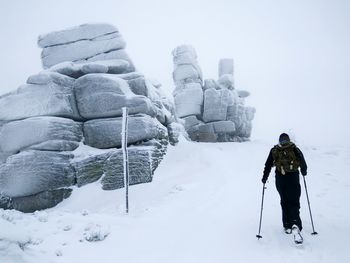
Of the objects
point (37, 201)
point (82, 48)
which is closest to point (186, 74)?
point (82, 48)

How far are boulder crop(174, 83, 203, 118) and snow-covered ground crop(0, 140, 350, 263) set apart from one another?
89.8ft

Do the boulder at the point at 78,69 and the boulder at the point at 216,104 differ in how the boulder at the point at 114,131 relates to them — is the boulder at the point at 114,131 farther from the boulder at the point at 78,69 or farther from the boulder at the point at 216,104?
the boulder at the point at 216,104

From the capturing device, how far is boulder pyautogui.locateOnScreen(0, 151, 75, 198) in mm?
16938

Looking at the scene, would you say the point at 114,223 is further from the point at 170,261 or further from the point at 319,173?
the point at 319,173

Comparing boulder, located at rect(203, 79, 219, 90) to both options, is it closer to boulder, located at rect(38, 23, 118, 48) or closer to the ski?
boulder, located at rect(38, 23, 118, 48)

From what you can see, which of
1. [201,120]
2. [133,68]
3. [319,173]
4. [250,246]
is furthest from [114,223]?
[201,120]

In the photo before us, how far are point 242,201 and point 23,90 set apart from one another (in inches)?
606

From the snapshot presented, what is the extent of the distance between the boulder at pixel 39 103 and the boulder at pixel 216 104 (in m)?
26.6

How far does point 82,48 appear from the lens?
1021 inches

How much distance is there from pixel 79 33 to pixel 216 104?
2298 centimetres

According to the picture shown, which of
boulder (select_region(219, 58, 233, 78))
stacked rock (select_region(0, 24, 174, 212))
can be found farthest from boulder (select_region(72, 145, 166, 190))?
boulder (select_region(219, 58, 233, 78))

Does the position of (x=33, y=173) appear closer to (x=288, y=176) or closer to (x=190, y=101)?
(x=288, y=176)

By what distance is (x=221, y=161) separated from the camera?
20.8m

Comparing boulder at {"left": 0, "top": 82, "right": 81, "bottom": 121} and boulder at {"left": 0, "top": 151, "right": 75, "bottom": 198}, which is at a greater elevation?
boulder at {"left": 0, "top": 82, "right": 81, "bottom": 121}
